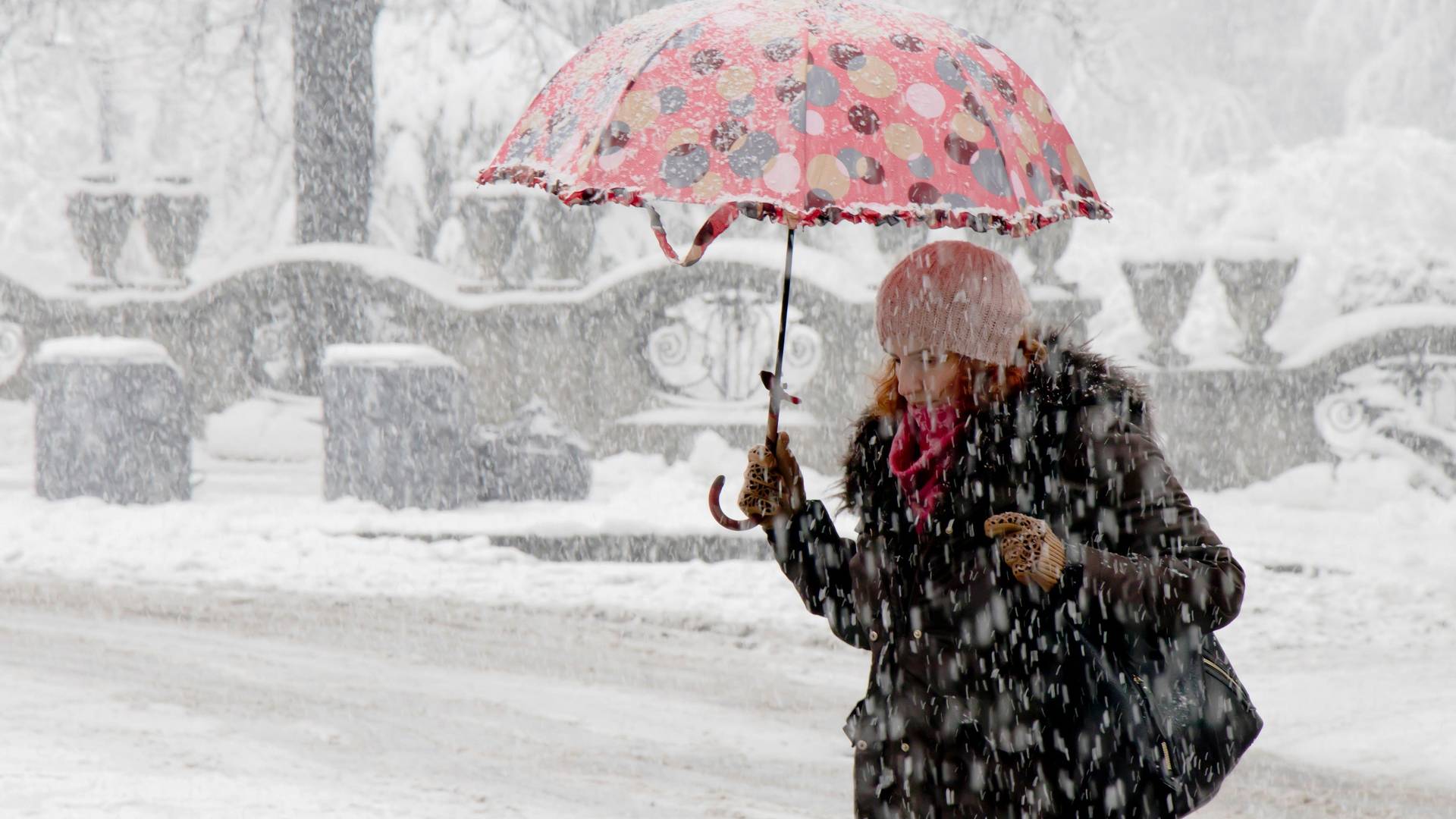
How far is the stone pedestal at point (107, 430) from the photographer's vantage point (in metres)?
12.2

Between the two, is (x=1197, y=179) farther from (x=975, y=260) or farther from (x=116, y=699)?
(x=975, y=260)

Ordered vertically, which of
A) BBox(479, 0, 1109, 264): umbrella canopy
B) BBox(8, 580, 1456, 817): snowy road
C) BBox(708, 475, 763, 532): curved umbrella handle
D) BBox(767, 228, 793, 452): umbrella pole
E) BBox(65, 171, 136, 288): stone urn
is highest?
BBox(65, 171, 136, 288): stone urn

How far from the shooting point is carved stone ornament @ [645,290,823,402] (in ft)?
50.6

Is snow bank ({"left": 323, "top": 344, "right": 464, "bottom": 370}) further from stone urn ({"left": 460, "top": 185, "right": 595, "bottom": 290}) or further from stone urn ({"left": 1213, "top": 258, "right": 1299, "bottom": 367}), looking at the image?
stone urn ({"left": 1213, "top": 258, "right": 1299, "bottom": 367})

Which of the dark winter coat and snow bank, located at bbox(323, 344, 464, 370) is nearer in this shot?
the dark winter coat

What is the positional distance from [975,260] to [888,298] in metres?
0.15

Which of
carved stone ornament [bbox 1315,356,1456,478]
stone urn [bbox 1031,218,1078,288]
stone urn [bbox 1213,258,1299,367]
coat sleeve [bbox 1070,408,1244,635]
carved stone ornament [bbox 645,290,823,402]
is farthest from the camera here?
carved stone ornament [bbox 645,290,823,402]

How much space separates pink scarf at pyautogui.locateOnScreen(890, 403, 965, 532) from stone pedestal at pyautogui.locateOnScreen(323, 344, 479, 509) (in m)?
9.48

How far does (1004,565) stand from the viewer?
2588mm

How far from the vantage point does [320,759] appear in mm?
5566

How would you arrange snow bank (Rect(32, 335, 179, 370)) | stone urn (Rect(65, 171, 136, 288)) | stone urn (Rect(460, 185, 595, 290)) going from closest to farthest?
snow bank (Rect(32, 335, 179, 370)), stone urn (Rect(460, 185, 595, 290)), stone urn (Rect(65, 171, 136, 288))

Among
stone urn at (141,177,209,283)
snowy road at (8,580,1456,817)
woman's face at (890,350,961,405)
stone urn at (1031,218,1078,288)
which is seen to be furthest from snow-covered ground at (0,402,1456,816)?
stone urn at (141,177,209,283)

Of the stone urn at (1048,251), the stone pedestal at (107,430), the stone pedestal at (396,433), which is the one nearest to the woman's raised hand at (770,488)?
the stone pedestal at (396,433)

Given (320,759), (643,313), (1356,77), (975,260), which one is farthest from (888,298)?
(1356,77)
